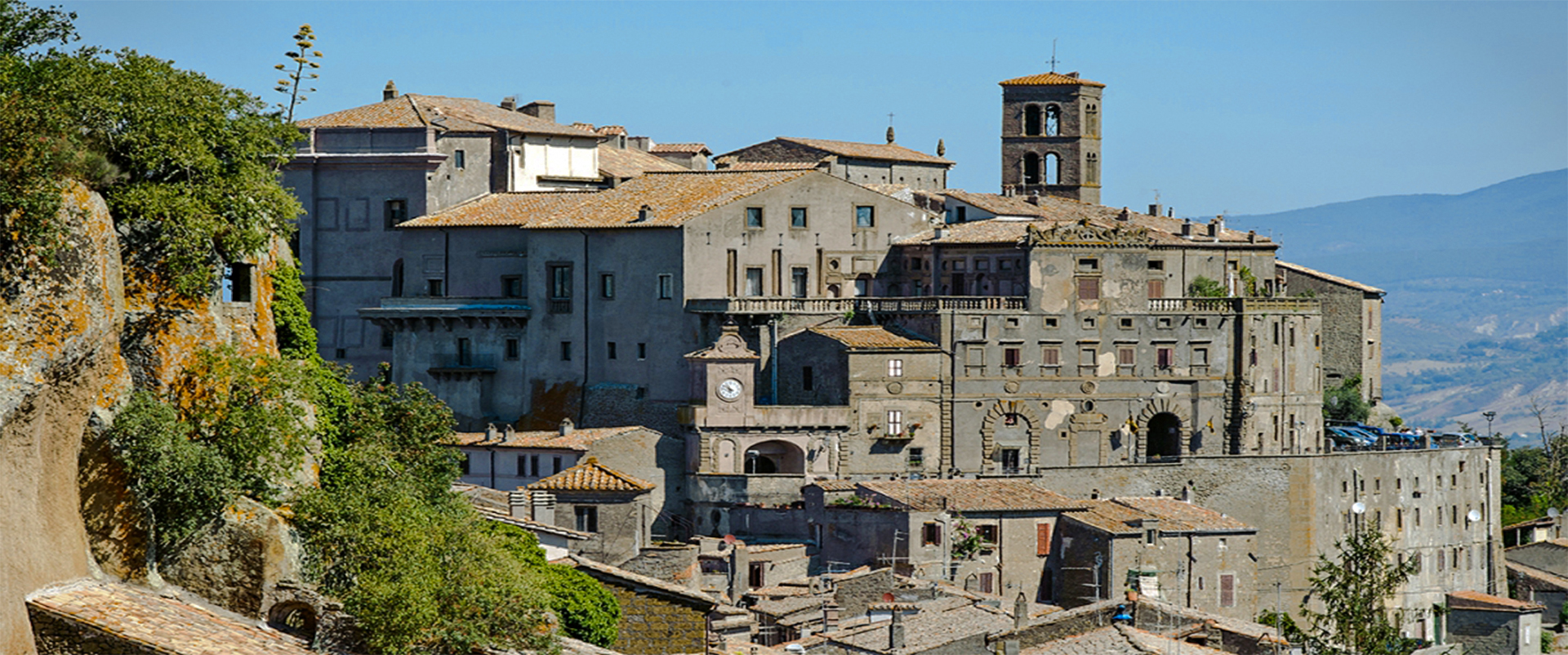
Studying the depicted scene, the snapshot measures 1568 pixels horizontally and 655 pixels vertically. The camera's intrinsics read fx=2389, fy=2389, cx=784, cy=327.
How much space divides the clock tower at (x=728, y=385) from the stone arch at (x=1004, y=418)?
24.9ft

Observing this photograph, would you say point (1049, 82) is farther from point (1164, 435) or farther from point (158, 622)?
point (158, 622)

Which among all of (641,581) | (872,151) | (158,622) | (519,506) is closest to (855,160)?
(872,151)

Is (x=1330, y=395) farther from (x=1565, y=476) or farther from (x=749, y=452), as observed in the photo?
(x=749, y=452)

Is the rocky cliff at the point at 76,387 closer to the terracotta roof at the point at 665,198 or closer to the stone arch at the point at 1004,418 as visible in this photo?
the terracotta roof at the point at 665,198

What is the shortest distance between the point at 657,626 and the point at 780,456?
19.0m

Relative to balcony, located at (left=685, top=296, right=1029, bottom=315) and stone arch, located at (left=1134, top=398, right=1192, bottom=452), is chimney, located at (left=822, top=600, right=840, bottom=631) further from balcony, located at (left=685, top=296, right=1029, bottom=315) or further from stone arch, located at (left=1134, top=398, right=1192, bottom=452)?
stone arch, located at (left=1134, top=398, right=1192, bottom=452)

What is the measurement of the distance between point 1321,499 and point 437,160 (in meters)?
29.8

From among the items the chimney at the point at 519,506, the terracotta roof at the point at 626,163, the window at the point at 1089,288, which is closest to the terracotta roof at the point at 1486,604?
the window at the point at 1089,288

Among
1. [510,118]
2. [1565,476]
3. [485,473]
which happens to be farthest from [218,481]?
[1565,476]

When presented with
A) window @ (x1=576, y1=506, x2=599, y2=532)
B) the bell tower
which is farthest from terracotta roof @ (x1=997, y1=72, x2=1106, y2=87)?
window @ (x1=576, y1=506, x2=599, y2=532)

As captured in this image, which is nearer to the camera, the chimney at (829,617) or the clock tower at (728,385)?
the chimney at (829,617)

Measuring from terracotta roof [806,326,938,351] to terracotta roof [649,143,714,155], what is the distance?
24.4 metres

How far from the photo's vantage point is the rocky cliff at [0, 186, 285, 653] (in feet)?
100

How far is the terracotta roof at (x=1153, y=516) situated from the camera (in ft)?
216
